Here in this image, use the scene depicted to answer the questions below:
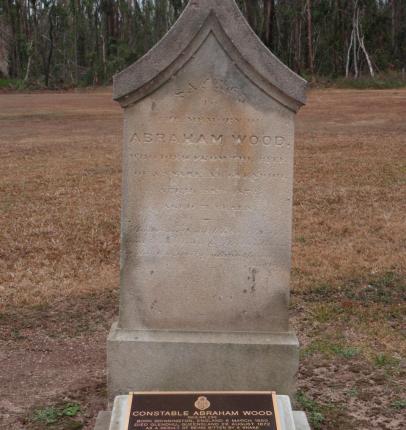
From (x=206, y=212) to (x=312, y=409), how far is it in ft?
4.65

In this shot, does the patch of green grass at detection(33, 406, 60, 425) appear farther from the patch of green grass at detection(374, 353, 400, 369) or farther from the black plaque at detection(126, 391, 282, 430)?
the patch of green grass at detection(374, 353, 400, 369)

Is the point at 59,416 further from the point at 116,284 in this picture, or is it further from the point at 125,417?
the point at 116,284

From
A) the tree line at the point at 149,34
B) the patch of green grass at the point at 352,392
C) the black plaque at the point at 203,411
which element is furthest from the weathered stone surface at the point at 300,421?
the tree line at the point at 149,34

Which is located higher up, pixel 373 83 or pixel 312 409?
pixel 373 83

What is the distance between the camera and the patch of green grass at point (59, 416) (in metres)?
3.99

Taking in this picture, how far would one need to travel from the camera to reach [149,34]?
58281 mm

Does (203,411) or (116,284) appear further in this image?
(116,284)

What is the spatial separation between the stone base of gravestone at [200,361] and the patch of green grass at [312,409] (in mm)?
252

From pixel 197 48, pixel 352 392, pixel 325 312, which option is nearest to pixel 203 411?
pixel 352 392

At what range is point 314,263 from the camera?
7105mm

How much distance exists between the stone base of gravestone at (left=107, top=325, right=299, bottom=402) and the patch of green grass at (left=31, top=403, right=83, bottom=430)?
316mm

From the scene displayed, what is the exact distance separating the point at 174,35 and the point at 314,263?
399 cm

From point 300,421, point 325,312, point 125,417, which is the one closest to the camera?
point 125,417

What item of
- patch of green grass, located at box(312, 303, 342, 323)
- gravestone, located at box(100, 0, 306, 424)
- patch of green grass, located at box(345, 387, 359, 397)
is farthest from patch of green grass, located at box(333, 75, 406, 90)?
gravestone, located at box(100, 0, 306, 424)
